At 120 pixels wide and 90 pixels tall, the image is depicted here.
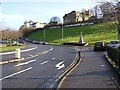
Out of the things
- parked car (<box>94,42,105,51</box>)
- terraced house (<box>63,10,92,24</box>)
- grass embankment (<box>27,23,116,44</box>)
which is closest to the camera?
parked car (<box>94,42,105,51</box>)

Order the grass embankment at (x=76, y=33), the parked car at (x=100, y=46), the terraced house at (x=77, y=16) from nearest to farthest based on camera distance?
1. the parked car at (x=100, y=46)
2. the grass embankment at (x=76, y=33)
3. the terraced house at (x=77, y=16)

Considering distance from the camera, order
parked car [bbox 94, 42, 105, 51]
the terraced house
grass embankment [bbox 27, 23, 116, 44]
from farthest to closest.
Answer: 1. the terraced house
2. grass embankment [bbox 27, 23, 116, 44]
3. parked car [bbox 94, 42, 105, 51]

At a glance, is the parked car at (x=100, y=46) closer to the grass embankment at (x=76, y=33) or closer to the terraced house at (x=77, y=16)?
the grass embankment at (x=76, y=33)

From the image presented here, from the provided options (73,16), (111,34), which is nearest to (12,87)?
(111,34)

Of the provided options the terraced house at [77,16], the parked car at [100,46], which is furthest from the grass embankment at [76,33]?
the parked car at [100,46]

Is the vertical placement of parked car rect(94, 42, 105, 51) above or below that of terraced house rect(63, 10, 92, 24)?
below

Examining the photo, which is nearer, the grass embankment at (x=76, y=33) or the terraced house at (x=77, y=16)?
the grass embankment at (x=76, y=33)

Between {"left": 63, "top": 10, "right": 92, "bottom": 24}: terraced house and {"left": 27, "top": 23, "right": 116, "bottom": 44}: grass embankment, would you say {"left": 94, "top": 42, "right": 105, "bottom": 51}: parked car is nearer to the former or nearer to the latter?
{"left": 27, "top": 23, "right": 116, "bottom": 44}: grass embankment

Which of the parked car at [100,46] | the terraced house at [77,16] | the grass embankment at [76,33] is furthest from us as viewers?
the terraced house at [77,16]

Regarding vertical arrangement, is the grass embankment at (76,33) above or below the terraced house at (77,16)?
below

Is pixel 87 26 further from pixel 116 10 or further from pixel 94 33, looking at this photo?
pixel 116 10

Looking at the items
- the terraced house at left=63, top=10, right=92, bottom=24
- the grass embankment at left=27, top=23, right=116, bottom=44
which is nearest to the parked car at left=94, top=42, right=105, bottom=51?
the grass embankment at left=27, top=23, right=116, bottom=44

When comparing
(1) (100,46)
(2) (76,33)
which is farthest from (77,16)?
(1) (100,46)

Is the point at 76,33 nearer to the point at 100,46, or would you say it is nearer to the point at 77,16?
the point at 77,16
